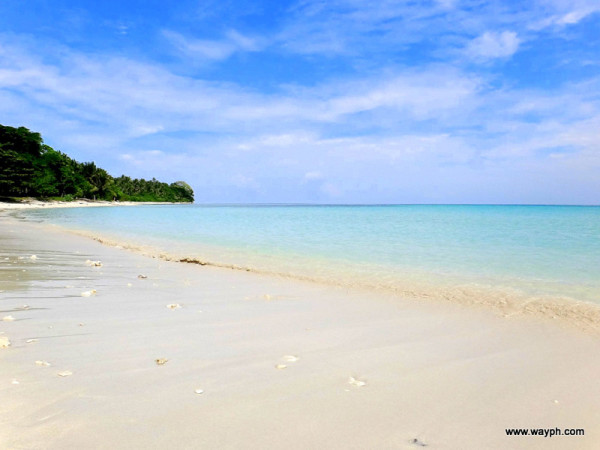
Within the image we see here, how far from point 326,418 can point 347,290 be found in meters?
5.49

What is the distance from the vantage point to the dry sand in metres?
2.57

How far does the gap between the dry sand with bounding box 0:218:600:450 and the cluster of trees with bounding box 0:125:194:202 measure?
85.8 meters

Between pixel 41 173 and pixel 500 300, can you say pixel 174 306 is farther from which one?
pixel 41 173

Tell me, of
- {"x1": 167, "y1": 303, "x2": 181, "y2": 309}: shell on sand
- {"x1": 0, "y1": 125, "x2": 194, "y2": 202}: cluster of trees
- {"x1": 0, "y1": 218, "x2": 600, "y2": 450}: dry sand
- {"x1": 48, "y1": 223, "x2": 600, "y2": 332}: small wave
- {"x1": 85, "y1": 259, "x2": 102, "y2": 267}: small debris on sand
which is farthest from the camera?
{"x1": 0, "y1": 125, "x2": 194, "y2": 202}: cluster of trees

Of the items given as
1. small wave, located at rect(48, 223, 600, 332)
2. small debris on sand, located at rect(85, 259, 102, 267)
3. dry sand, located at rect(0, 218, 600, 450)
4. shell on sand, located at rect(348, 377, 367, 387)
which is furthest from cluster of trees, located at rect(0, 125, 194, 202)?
shell on sand, located at rect(348, 377, 367, 387)

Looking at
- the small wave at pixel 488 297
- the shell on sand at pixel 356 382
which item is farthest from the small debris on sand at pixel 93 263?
the shell on sand at pixel 356 382

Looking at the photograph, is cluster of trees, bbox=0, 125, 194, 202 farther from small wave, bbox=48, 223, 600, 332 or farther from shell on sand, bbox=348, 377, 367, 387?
shell on sand, bbox=348, 377, 367, 387

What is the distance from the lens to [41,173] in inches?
3258

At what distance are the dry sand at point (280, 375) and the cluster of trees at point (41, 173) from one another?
85.8 meters

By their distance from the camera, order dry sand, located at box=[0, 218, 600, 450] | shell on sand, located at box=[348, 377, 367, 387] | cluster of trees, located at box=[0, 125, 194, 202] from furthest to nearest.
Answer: cluster of trees, located at box=[0, 125, 194, 202] → shell on sand, located at box=[348, 377, 367, 387] → dry sand, located at box=[0, 218, 600, 450]

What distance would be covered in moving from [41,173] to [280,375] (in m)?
100

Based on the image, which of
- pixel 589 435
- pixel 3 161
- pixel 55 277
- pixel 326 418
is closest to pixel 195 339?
pixel 326 418

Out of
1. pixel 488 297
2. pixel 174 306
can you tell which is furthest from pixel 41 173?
pixel 488 297

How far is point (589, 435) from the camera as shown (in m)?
2.70
